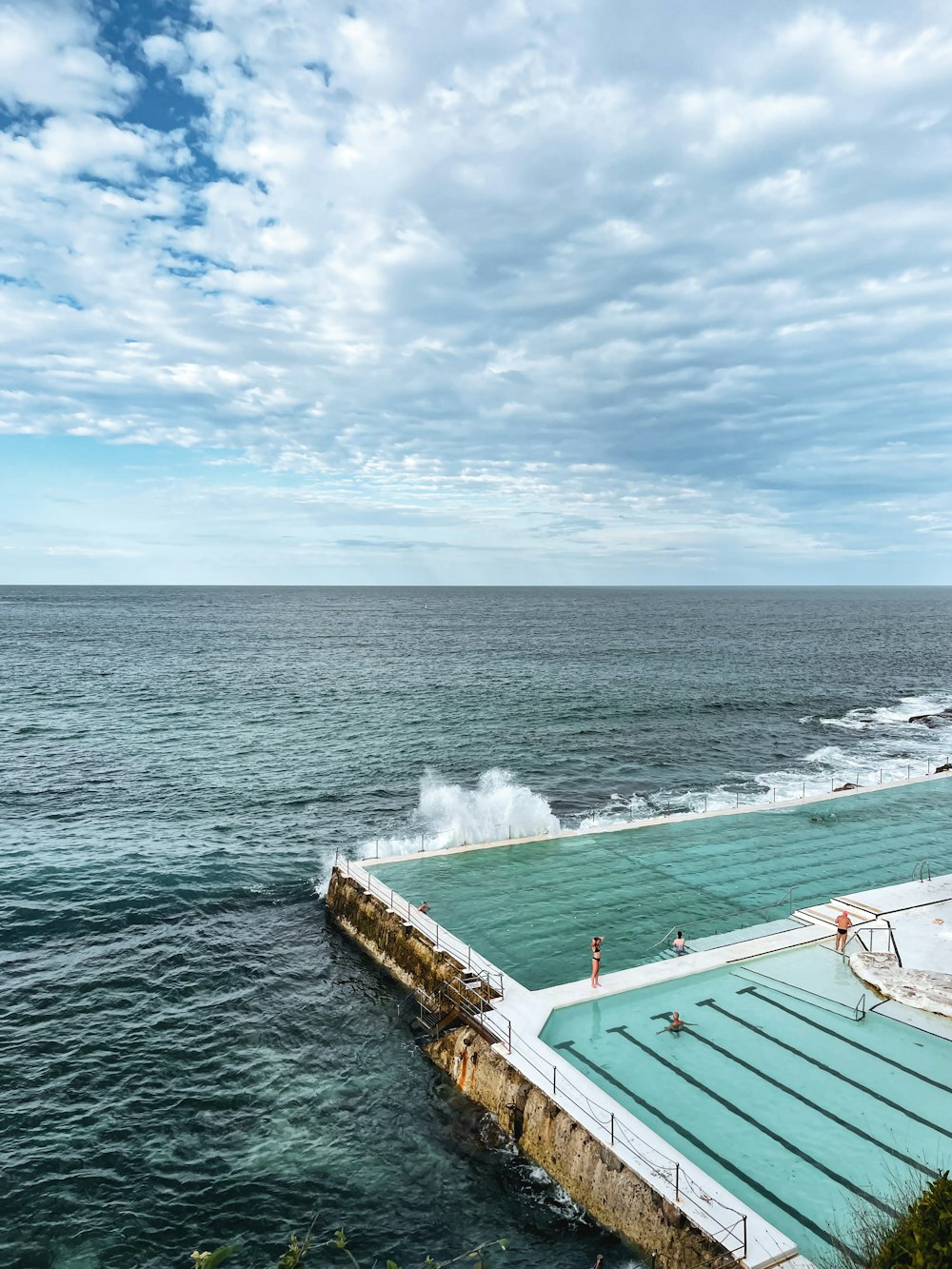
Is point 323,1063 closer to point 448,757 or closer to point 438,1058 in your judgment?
point 438,1058

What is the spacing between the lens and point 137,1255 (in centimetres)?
1441

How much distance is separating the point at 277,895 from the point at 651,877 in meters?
14.4

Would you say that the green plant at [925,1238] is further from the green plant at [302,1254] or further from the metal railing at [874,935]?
the metal railing at [874,935]

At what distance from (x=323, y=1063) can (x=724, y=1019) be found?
33.1 feet

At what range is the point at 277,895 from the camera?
3067 centimetres

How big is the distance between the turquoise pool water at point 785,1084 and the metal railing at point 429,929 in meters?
2.24

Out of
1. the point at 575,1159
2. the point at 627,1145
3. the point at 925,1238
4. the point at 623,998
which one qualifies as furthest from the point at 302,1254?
the point at 925,1238

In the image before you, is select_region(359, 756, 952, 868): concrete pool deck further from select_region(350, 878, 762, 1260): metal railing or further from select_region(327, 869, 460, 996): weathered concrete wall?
select_region(350, 878, 762, 1260): metal railing

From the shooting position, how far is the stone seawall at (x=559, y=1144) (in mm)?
13070

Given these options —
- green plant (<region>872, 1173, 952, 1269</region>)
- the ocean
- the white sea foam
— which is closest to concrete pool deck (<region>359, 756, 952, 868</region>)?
the white sea foam

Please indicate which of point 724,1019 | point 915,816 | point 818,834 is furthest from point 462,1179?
point 915,816

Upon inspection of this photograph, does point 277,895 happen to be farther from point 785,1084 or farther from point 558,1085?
point 785,1084

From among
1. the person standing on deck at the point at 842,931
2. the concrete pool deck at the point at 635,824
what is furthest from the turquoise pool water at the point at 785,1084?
the concrete pool deck at the point at 635,824

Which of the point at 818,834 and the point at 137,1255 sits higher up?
the point at 818,834
